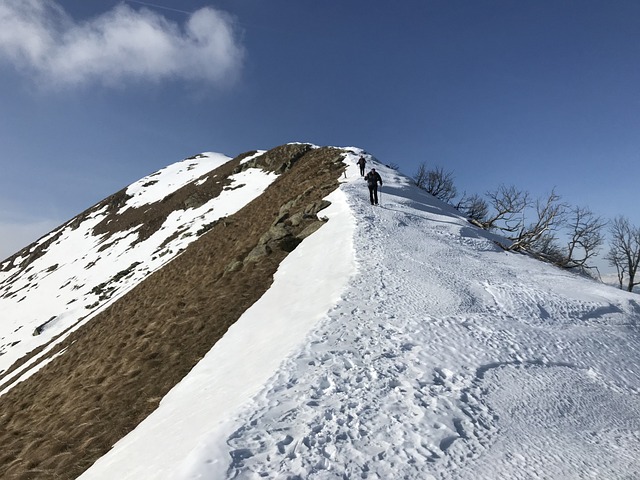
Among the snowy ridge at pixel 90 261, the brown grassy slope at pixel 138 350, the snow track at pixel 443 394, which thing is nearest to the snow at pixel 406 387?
the snow track at pixel 443 394

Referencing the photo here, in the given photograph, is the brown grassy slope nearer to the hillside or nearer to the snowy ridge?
the hillside

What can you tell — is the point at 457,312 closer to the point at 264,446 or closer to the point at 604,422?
the point at 604,422

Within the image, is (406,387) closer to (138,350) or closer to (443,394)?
(443,394)

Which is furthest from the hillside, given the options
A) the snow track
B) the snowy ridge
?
the snowy ridge

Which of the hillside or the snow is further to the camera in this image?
the hillside

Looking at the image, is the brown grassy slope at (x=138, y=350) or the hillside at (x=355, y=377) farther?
the brown grassy slope at (x=138, y=350)

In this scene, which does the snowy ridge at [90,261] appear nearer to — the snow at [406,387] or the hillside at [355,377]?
the hillside at [355,377]

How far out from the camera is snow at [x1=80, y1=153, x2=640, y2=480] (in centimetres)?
397

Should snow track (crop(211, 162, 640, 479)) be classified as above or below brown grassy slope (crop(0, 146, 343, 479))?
above

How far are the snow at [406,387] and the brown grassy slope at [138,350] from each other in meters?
1.04

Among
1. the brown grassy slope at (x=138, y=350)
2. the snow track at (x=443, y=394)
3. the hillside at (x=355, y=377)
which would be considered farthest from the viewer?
the brown grassy slope at (x=138, y=350)

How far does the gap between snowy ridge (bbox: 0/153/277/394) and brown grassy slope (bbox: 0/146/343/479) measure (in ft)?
14.8

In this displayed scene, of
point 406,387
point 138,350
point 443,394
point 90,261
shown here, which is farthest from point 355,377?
point 90,261

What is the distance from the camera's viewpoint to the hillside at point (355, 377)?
13.4 ft
